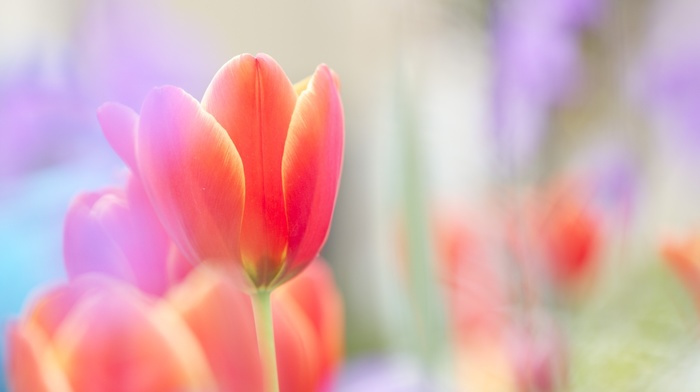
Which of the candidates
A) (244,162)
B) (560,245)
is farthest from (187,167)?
(560,245)

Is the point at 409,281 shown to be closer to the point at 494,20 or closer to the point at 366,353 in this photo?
the point at 494,20

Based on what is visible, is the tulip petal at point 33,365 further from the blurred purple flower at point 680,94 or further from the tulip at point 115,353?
the blurred purple flower at point 680,94

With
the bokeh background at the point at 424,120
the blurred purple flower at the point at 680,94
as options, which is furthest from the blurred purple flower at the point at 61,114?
the blurred purple flower at the point at 680,94

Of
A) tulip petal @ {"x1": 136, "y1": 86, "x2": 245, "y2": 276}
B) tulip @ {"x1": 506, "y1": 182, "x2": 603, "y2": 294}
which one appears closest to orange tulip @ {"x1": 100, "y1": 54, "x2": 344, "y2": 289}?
tulip petal @ {"x1": 136, "y1": 86, "x2": 245, "y2": 276}

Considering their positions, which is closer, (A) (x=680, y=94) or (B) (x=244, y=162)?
(B) (x=244, y=162)

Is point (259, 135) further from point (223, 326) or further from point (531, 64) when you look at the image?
point (531, 64)

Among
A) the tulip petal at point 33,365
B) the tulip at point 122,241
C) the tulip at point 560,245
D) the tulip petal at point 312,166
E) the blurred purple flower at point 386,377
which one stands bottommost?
the blurred purple flower at point 386,377
